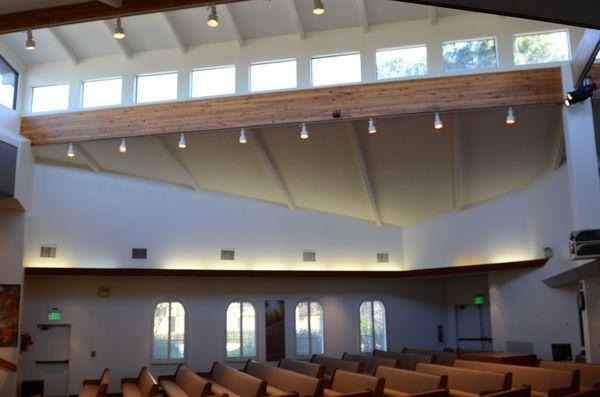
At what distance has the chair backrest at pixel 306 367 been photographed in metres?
10.2

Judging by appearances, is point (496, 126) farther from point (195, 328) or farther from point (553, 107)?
point (195, 328)

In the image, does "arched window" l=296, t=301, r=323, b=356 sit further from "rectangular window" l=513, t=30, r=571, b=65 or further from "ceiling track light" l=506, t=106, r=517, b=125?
"rectangular window" l=513, t=30, r=571, b=65

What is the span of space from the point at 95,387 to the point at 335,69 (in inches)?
311

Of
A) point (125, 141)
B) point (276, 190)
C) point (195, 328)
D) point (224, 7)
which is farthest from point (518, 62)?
point (195, 328)

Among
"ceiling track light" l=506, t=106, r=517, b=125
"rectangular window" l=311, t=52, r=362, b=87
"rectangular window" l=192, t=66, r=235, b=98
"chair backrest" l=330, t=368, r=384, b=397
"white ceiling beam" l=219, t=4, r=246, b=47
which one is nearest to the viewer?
"chair backrest" l=330, t=368, r=384, b=397

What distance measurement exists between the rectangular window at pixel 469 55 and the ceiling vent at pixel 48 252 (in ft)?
29.5

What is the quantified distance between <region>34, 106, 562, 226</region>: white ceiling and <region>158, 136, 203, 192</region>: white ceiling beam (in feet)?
0.07

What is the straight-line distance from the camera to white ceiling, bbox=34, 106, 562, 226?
35.6 feet

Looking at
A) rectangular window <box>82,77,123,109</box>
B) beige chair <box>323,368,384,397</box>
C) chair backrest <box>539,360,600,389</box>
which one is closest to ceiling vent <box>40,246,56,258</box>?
rectangular window <box>82,77,123,109</box>

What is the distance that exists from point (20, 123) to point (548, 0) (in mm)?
11461

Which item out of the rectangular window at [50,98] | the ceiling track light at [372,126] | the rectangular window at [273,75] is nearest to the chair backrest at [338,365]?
the ceiling track light at [372,126]

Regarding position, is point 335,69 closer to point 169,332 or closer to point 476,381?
point 476,381

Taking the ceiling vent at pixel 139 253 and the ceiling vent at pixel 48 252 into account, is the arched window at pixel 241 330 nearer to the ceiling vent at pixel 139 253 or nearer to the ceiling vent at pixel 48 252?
the ceiling vent at pixel 139 253

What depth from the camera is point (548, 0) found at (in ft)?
10.1
